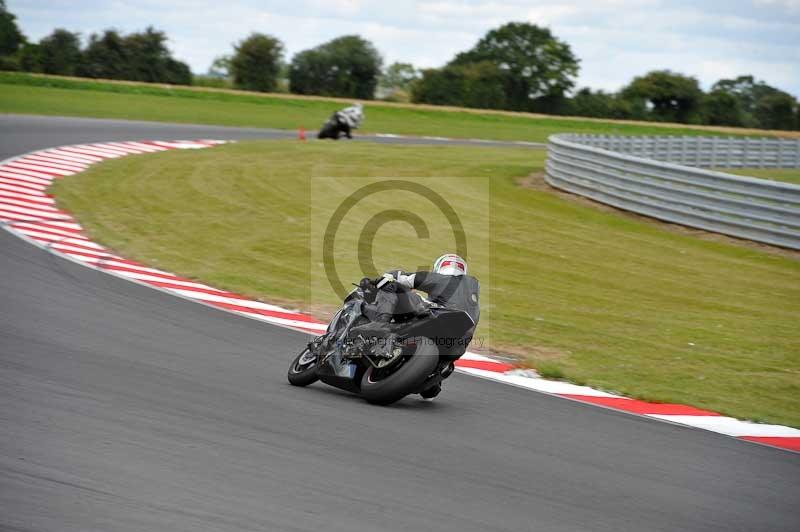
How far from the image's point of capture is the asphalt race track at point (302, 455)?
4.95 m

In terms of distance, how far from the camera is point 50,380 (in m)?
6.93

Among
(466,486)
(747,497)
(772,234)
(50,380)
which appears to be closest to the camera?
(466,486)

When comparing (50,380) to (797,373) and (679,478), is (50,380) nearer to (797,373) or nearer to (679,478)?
(679,478)

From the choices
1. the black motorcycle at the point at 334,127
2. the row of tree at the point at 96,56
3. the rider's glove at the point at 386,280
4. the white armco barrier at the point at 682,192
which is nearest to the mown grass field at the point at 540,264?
the white armco barrier at the point at 682,192

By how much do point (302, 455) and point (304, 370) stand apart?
6.42ft

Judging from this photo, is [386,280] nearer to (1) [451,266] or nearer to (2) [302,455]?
(1) [451,266]

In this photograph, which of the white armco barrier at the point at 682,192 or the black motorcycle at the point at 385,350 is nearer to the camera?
the black motorcycle at the point at 385,350

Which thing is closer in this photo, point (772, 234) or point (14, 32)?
point (772, 234)

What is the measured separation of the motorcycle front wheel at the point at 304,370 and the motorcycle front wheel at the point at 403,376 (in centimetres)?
55

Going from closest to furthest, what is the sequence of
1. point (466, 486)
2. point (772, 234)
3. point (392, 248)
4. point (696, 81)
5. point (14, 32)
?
point (466, 486) < point (392, 248) < point (772, 234) < point (14, 32) < point (696, 81)

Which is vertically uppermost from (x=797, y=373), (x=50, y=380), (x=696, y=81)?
(x=696, y=81)

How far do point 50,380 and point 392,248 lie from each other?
8693 millimetres

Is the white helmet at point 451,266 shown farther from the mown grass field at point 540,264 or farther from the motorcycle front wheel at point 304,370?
the mown grass field at point 540,264

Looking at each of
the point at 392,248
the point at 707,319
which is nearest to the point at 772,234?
the point at 707,319
